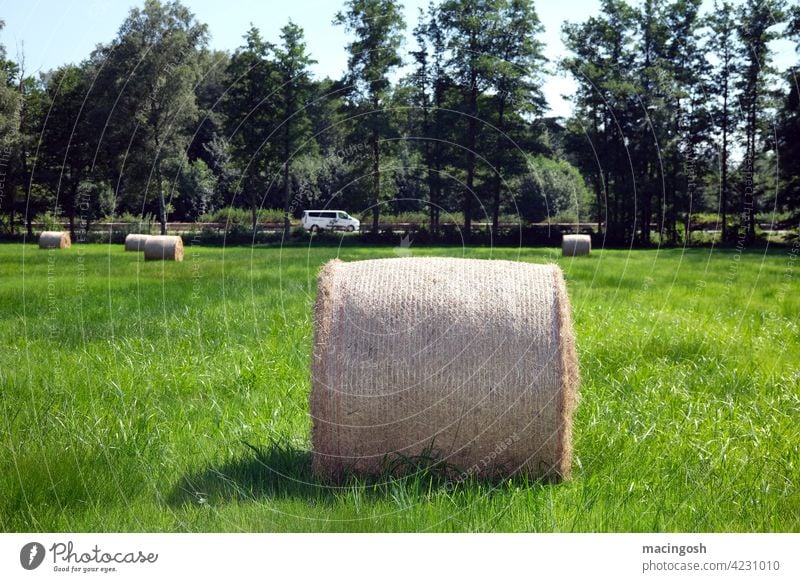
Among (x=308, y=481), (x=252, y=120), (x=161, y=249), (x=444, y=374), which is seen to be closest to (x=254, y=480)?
(x=308, y=481)

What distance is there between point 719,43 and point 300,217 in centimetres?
2673

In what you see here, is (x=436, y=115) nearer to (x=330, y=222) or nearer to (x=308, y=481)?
(x=330, y=222)

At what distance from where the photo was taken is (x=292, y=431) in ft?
18.5

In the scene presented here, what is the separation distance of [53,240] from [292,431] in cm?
2463

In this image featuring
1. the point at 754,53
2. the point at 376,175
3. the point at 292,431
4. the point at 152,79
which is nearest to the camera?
the point at 292,431

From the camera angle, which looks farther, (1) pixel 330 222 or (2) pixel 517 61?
(1) pixel 330 222

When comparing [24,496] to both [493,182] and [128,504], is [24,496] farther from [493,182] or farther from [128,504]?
[493,182]

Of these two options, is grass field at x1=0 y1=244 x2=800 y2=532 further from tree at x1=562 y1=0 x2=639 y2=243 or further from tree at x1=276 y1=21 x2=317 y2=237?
tree at x1=276 y1=21 x2=317 y2=237

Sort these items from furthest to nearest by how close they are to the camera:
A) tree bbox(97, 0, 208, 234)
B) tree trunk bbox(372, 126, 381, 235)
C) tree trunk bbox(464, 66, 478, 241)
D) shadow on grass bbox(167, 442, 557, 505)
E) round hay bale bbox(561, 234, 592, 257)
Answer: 1. round hay bale bbox(561, 234, 592, 257)
2. tree trunk bbox(464, 66, 478, 241)
3. tree trunk bbox(372, 126, 381, 235)
4. tree bbox(97, 0, 208, 234)
5. shadow on grass bbox(167, 442, 557, 505)

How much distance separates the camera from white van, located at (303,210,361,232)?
26.6 meters

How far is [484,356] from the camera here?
15.0 ft

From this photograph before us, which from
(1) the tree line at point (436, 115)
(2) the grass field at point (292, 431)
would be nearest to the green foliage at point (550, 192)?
(1) the tree line at point (436, 115)

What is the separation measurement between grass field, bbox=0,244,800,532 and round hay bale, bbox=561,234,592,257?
11.2m

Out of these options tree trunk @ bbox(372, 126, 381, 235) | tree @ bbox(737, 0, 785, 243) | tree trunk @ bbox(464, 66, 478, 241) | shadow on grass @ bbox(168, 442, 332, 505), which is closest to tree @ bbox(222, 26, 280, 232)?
tree trunk @ bbox(372, 126, 381, 235)
